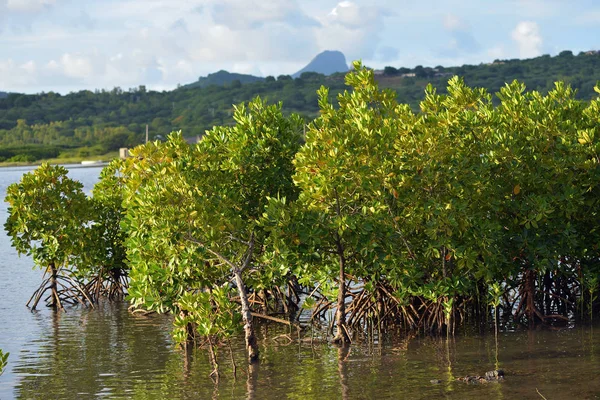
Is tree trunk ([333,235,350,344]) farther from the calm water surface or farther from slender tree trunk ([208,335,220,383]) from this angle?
slender tree trunk ([208,335,220,383])

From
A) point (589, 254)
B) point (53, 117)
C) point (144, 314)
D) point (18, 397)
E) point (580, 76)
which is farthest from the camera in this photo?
point (53, 117)

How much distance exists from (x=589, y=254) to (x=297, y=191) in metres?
5.53

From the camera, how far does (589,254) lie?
16672 mm

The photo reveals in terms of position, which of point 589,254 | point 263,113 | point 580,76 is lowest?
point 589,254

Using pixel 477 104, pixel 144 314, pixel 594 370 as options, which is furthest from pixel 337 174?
pixel 144 314

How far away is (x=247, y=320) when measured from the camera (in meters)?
13.7

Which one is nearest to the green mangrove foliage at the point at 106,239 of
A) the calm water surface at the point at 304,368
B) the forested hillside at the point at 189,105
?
the calm water surface at the point at 304,368

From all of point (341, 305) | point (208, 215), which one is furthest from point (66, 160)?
point (208, 215)

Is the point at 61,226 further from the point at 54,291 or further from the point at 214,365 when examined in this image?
the point at 214,365

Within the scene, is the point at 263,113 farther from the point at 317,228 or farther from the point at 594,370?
the point at 594,370

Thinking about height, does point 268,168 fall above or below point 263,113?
below

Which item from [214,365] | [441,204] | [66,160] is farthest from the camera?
[66,160]

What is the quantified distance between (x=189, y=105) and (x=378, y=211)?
170m

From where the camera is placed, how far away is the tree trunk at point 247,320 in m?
13.6
